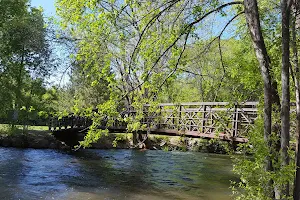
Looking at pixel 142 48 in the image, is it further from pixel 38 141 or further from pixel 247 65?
pixel 38 141

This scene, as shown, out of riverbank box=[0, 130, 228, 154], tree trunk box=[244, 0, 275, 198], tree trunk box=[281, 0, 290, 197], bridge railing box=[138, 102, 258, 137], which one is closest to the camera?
tree trunk box=[281, 0, 290, 197]

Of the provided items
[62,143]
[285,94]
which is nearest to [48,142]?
[62,143]

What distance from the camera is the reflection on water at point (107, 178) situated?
8844mm

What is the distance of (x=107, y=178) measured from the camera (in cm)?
1112

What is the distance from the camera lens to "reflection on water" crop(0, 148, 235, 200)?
8.84m

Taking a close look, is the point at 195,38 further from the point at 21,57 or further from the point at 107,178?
the point at 21,57

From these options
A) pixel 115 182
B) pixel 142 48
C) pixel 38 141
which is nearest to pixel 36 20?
pixel 38 141

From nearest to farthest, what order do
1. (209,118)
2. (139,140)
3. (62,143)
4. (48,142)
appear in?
(209,118), (48,142), (62,143), (139,140)

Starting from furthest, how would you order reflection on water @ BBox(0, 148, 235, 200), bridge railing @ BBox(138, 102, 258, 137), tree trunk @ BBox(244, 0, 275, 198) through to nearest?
1. bridge railing @ BBox(138, 102, 258, 137)
2. reflection on water @ BBox(0, 148, 235, 200)
3. tree trunk @ BBox(244, 0, 275, 198)

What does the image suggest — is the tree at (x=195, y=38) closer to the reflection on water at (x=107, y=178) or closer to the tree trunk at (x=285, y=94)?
the tree trunk at (x=285, y=94)

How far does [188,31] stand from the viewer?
5535mm

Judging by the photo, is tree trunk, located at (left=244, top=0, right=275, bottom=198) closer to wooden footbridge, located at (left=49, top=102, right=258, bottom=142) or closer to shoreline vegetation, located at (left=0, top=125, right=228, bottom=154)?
wooden footbridge, located at (left=49, top=102, right=258, bottom=142)

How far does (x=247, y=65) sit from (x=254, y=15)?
41.9 inches

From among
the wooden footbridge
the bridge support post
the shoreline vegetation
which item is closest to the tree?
the wooden footbridge
